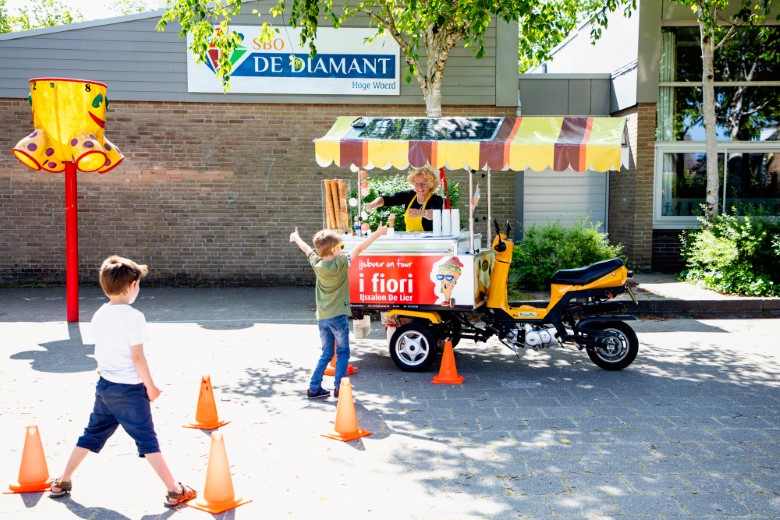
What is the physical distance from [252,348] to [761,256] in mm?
8401

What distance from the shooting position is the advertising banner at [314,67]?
1388 cm

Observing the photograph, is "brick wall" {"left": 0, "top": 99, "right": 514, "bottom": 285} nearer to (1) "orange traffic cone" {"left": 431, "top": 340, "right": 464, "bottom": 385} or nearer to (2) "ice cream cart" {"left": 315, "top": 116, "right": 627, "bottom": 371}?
(2) "ice cream cart" {"left": 315, "top": 116, "right": 627, "bottom": 371}

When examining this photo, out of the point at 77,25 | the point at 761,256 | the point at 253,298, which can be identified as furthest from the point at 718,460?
the point at 77,25

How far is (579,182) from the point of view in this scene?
16.1 m

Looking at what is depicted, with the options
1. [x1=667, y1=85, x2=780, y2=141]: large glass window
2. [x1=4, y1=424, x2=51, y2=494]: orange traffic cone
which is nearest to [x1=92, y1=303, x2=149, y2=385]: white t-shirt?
[x1=4, y1=424, x2=51, y2=494]: orange traffic cone

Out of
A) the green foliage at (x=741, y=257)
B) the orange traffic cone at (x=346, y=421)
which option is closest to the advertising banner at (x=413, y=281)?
the orange traffic cone at (x=346, y=421)

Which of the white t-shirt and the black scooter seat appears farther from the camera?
the black scooter seat

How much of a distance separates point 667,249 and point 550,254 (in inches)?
153

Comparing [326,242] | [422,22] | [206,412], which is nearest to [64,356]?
[206,412]

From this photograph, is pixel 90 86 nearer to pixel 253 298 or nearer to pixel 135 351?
pixel 253 298

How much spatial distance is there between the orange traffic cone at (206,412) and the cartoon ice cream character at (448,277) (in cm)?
268

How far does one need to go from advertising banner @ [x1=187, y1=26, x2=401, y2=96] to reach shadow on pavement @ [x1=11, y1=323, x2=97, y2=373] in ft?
20.7

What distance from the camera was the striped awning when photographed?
7.95 metres

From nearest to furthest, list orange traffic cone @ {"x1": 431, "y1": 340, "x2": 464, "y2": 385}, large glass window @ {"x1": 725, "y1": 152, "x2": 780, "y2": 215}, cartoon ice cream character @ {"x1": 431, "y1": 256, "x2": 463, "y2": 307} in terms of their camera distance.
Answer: orange traffic cone @ {"x1": 431, "y1": 340, "x2": 464, "y2": 385}
cartoon ice cream character @ {"x1": 431, "y1": 256, "x2": 463, "y2": 307}
large glass window @ {"x1": 725, "y1": 152, "x2": 780, "y2": 215}
